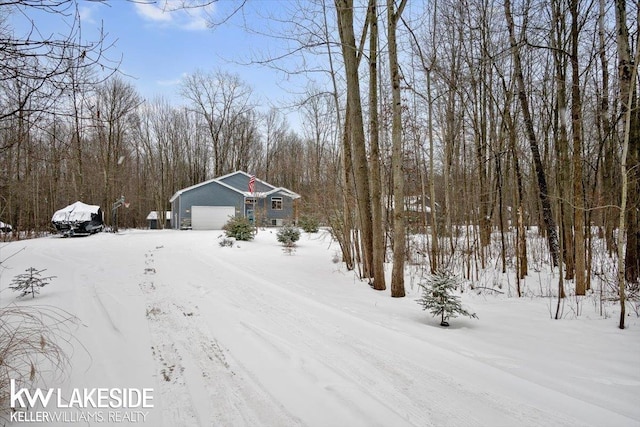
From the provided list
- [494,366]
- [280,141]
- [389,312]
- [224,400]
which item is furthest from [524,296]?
[280,141]

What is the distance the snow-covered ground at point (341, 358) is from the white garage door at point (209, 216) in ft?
74.4

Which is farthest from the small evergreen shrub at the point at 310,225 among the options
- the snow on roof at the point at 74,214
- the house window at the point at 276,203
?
the house window at the point at 276,203

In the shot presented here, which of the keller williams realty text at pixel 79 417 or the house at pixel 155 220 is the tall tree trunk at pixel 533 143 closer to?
the keller williams realty text at pixel 79 417

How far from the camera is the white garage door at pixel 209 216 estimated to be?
89.8 feet

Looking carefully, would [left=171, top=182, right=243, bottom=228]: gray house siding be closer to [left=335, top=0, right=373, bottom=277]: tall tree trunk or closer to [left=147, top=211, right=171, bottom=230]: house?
[left=147, top=211, right=171, bottom=230]: house

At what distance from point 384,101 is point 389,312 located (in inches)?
304

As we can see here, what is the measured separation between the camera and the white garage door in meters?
27.4

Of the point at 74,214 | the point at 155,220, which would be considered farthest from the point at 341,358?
the point at 155,220

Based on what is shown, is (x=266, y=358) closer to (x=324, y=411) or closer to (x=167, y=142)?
(x=324, y=411)

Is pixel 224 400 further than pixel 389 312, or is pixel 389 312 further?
pixel 389 312

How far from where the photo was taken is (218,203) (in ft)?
92.1

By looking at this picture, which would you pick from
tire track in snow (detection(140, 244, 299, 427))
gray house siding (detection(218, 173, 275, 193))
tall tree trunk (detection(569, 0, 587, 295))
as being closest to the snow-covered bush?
tire track in snow (detection(140, 244, 299, 427))

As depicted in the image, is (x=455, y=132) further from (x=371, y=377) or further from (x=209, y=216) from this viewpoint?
(x=209, y=216)

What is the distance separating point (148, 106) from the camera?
118ft
